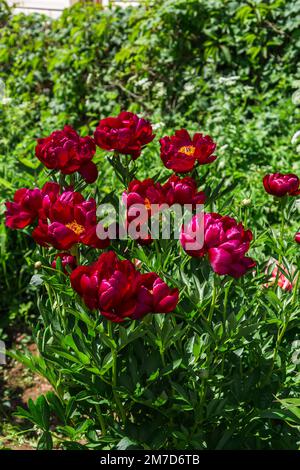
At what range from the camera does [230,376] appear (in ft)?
5.80

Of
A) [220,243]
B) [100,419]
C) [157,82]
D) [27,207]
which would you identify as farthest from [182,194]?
[157,82]

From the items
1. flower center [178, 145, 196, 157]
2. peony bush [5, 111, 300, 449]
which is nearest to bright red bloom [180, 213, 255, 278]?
peony bush [5, 111, 300, 449]

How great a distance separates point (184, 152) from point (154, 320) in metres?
0.54

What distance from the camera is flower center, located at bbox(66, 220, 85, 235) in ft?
5.04

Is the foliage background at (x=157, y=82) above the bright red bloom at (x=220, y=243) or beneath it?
above

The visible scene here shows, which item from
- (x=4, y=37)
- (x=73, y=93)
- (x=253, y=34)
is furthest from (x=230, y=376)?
(x=4, y=37)

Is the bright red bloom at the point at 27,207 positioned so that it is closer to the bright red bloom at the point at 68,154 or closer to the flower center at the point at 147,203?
the bright red bloom at the point at 68,154

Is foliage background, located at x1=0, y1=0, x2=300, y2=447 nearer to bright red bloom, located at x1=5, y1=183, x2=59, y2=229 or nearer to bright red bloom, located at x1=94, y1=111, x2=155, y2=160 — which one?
bright red bloom, located at x1=94, y1=111, x2=155, y2=160

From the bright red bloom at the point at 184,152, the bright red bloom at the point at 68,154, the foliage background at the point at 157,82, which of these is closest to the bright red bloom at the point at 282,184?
the bright red bloom at the point at 184,152

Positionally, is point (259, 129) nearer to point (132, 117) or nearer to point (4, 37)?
point (132, 117)

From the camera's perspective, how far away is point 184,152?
1.87m

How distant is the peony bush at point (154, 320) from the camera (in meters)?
1.45

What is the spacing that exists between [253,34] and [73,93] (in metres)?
1.64

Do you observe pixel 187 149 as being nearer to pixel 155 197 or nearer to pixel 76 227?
pixel 155 197
